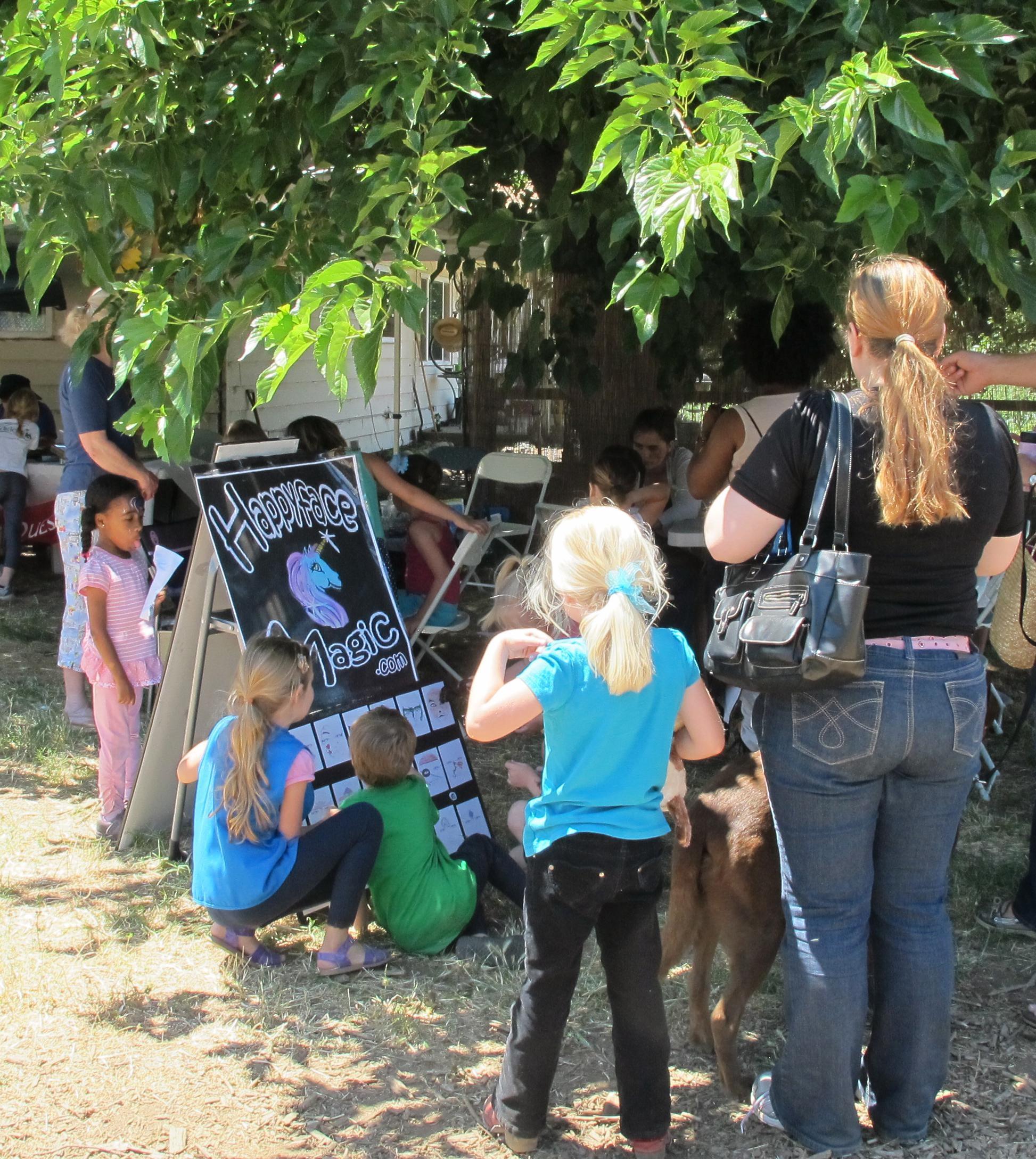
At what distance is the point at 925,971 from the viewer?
2.48m

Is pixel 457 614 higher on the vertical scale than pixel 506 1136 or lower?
higher

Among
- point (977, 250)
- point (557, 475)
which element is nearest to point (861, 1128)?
point (977, 250)

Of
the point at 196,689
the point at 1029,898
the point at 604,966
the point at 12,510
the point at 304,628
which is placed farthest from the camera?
the point at 12,510

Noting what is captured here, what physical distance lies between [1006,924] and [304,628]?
2.40 metres

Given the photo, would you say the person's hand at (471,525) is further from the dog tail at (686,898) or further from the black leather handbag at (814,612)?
the black leather handbag at (814,612)

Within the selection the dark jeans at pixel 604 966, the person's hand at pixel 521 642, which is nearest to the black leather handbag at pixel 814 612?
the person's hand at pixel 521 642

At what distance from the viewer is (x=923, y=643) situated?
91.1 inches

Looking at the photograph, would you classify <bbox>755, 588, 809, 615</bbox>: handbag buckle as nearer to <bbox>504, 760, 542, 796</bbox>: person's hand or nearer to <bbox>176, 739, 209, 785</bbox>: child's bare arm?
<bbox>504, 760, 542, 796</bbox>: person's hand

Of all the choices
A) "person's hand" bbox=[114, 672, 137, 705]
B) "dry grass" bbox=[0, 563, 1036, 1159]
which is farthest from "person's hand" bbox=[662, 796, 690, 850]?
"person's hand" bbox=[114, 672, 137, 705]

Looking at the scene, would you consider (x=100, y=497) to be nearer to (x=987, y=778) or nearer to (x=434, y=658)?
(x=434, y=658)

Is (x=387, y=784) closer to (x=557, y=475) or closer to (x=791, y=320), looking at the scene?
(x=791, y=320)

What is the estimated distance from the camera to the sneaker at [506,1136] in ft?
8.38

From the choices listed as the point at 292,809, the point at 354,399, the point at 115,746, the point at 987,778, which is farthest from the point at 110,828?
the point at 354,399

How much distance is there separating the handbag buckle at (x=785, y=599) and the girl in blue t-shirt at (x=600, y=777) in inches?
7.9
